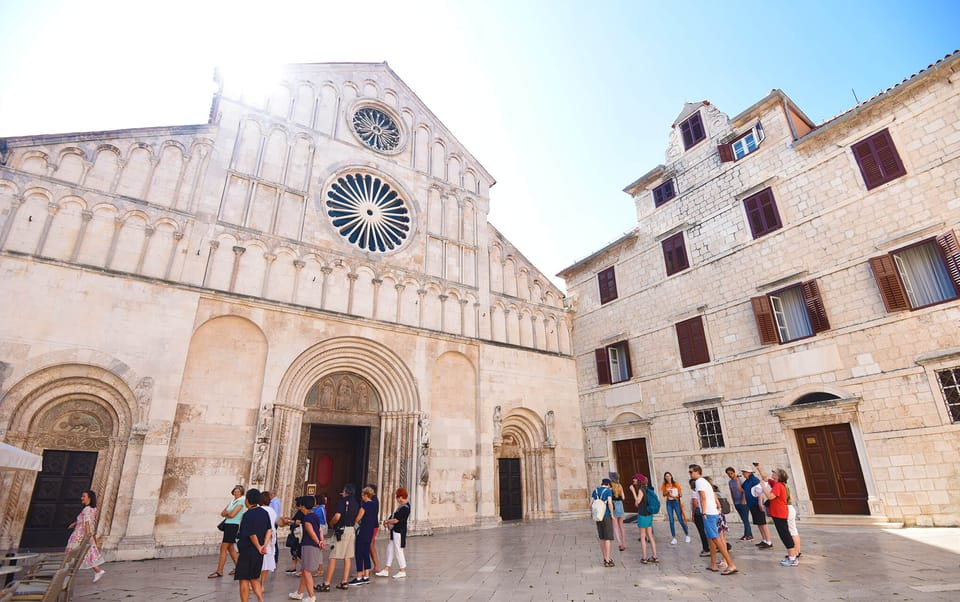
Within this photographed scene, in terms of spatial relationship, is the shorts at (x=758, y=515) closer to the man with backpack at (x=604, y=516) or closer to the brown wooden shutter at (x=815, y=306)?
the man with backpack at (x=604, y=516)

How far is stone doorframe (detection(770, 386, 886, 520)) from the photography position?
1131 cm

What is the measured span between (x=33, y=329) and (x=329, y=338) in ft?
22.0

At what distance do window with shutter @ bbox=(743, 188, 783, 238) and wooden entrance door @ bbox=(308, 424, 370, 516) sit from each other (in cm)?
1406

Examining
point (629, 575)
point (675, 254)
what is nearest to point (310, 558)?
point (629, 575)

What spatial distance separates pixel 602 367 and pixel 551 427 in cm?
318

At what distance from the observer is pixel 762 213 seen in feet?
48.4

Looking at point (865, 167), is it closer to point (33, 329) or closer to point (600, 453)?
point (600, 453)

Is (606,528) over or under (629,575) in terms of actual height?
over

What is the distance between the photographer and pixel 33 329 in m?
10.6

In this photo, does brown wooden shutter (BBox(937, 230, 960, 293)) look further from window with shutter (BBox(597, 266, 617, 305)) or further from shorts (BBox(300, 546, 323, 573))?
shorts (BBox(300, 546, 323, 573))

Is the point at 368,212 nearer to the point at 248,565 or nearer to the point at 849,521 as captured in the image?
the point at 248,565

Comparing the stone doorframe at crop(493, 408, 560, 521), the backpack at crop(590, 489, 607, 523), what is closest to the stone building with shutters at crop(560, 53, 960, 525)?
the stone doorframe at crop(493, 408, 560, 521)

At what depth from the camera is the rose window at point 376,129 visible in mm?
18375

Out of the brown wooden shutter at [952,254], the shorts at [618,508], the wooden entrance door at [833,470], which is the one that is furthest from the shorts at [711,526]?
the brown wooden shutter at [952,254]
